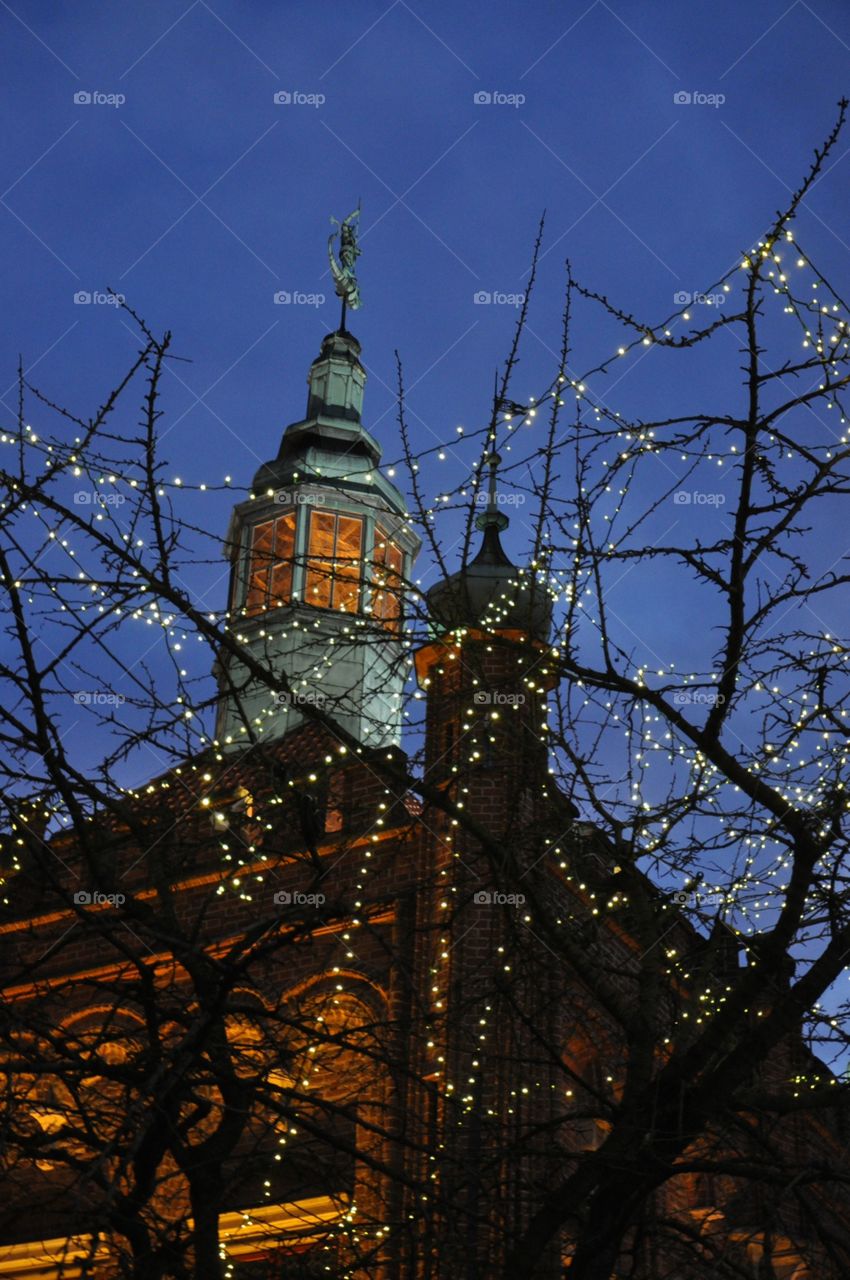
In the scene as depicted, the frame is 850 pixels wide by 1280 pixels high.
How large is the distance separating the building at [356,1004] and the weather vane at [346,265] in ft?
54.9

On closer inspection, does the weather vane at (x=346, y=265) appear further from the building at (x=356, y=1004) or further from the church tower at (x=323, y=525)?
the building at (x=356, y=1004)

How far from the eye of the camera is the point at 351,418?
28.2m

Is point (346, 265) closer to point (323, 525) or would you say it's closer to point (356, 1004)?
point (323, 525)

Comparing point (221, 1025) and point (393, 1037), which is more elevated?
point (393, 1037)

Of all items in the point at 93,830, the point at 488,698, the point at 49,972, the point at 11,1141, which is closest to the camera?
the point at 11,1141

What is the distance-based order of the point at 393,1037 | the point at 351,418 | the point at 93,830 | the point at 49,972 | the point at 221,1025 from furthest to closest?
1. the point at 351,418
2. the point at 49,972
3. the point at 393,1037
4. the point at 93,830
5. the point at 221,1025

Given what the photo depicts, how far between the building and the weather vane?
16.7 m

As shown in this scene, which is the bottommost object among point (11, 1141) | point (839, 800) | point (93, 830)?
point (11, 1141)

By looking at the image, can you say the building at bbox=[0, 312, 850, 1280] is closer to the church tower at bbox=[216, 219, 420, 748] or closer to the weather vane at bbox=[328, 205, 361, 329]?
the church tower at bbox=[216, 219, 420, 748]

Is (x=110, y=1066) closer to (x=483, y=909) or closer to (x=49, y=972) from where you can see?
(x=483, y=909)

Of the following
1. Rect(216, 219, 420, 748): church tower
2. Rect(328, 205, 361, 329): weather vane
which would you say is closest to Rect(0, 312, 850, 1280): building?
Rect(216, 219, 420, 748): church tower

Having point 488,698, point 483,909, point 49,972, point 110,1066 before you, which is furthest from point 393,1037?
point 110,1066

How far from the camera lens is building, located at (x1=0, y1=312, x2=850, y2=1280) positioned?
710cm

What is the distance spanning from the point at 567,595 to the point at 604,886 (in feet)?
5.07
